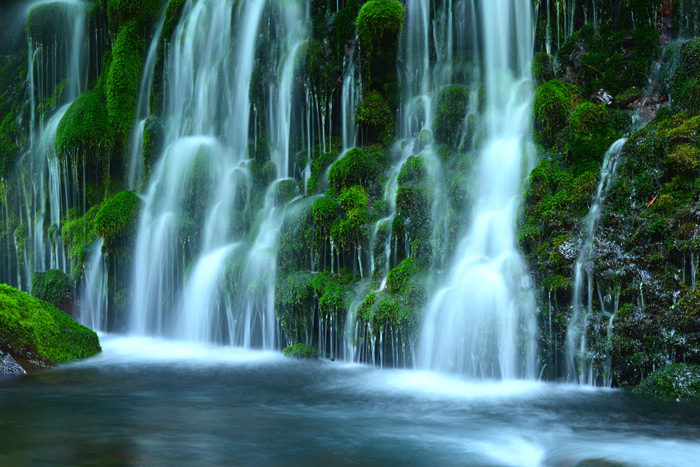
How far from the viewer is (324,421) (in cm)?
670

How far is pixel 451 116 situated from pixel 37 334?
843cm

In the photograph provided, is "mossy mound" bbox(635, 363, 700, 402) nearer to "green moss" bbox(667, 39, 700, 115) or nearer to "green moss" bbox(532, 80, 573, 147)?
"green moss" bbox(667, 39, 700, 115)

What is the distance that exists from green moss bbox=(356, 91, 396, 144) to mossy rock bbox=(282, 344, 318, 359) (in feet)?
16.8

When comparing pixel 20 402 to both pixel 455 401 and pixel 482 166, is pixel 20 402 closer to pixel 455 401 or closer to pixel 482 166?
pixel 455 401

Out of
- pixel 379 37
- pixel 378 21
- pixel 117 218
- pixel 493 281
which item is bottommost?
pixel 493 281

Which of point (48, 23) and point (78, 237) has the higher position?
point (48, 23)

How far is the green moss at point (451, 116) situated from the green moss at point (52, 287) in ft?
30.4

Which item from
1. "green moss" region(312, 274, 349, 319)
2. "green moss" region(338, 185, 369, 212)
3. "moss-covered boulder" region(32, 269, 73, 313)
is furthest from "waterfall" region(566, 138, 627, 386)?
"moss-covered boulder" region(32, 269, 73, 313)

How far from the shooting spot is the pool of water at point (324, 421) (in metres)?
5.52

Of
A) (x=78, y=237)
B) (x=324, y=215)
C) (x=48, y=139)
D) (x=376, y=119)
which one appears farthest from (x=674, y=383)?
(x=48, y=139)

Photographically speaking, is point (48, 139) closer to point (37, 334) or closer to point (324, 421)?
point (37, 334)

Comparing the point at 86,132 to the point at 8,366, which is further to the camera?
the point at 86,132

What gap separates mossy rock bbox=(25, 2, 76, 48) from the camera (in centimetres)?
1952

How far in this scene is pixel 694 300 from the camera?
7.59m
